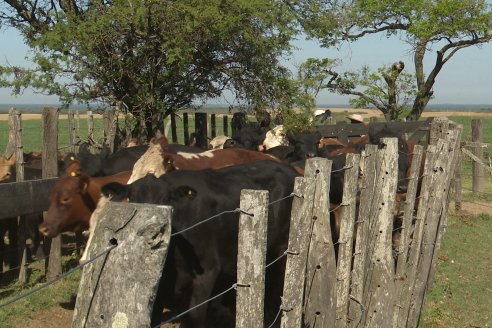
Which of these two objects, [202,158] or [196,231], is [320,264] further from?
[202,158]

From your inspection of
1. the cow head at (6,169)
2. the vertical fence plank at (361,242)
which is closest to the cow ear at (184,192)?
the vertical fence plank at (361,242)

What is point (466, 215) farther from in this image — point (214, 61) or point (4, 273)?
point (4, 273)

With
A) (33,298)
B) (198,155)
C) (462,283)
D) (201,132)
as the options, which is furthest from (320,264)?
(201,132)

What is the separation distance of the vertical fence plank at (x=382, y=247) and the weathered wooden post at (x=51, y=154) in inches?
165

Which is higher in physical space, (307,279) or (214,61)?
(214,61)

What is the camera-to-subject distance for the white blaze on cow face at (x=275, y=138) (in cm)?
1569

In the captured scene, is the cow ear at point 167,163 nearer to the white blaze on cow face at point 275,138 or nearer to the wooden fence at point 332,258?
the wooden fence at point 332,258

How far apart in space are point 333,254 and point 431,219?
389cm

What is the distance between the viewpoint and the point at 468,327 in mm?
8047

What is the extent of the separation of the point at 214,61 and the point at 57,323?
7.79 m

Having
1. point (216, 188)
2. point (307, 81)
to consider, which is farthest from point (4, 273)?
point (307, 81)

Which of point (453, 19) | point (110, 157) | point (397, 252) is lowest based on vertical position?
point (397, 252)

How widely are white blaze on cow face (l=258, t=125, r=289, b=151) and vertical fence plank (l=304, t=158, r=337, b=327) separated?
1071 cm

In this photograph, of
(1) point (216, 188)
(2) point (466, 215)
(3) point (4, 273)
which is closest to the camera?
(1) point (216, 188)
